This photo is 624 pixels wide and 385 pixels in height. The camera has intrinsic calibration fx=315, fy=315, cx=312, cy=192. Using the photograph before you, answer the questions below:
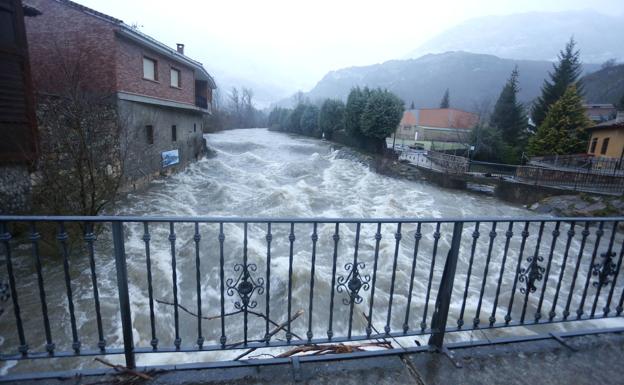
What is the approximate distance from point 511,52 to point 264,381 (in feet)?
723

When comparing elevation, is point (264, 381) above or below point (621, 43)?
below

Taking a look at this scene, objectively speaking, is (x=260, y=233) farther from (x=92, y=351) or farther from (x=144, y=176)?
(x=92, y=351)

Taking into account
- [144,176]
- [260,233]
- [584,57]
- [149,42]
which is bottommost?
[260,233]

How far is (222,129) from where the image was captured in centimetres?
5438

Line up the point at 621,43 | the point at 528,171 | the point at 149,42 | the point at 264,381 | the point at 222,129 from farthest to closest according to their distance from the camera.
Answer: the point at 621,43
the point at 222,129
the point at 528,171
the point at 149,42
the point at 264,381

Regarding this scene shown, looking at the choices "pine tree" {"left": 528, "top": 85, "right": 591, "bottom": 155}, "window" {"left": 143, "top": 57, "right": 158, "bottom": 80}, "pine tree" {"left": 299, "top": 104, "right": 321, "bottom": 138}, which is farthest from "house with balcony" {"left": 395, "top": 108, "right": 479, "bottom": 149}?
"window" {"left": 143, "top": 57, "right": 158, "bottom": 80}

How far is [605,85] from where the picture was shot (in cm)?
5812

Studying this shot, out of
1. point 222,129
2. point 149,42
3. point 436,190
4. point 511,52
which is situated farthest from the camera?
point 511,52

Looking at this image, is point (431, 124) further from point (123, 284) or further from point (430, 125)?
point (123, 284)

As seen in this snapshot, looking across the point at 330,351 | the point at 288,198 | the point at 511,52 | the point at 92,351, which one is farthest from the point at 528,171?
the point at 511,52

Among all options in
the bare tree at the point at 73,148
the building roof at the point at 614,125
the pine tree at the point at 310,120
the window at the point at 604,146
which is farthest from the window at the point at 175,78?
the pine tree at the point at 310,120

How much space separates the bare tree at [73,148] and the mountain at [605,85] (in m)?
68.8

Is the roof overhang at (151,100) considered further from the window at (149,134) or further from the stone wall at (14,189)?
the stone wall at (14,189)

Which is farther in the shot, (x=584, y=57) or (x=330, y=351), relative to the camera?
(x=584, y=57)
